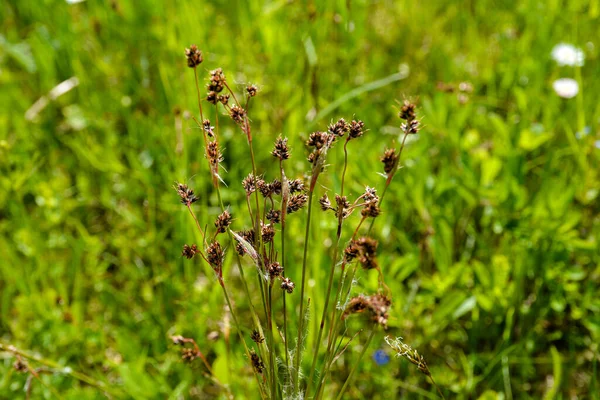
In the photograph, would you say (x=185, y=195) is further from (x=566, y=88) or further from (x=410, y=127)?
(x=566, y=88)

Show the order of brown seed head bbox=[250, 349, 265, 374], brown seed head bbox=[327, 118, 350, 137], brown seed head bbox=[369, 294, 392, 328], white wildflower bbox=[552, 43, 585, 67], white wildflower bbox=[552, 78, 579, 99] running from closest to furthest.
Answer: brown seed head bbox=[369, 294, 392, 328], brown seed head bbox=[327, 118, 350, 137], brown seed head bbox=[250, 349, 265, 374], white wildflower bbox=[552, 78, 579, 99], white wildflower bbox=[552, 43, 585, 67]

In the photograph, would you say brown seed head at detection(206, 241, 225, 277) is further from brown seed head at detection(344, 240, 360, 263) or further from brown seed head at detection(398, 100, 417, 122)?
brown seed head at detection(398, 100, 417, 122)

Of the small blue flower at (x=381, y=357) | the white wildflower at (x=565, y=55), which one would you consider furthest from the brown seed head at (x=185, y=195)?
the white wildflower at (x=565, y=55)

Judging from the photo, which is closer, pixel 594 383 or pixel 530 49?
pixel 594 383

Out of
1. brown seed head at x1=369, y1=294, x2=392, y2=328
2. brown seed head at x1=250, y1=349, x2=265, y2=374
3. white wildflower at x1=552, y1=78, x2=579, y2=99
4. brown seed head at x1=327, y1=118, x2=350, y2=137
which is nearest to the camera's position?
brown seed head at x1=369, y1=294, x2=392, y2=328

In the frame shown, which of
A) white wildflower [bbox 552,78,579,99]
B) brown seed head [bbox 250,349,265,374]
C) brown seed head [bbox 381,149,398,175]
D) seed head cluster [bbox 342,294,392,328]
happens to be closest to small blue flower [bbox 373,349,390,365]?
brown seed head [bbox 250,349,265,374]

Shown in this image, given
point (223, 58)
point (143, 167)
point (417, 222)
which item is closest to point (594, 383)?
point (417, 222)

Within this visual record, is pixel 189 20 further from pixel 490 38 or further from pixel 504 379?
pixel 504 379

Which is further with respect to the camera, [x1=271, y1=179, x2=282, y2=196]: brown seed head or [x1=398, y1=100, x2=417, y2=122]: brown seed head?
[x1=271, y1=179, x2=282, y2=196]: brown seed head
